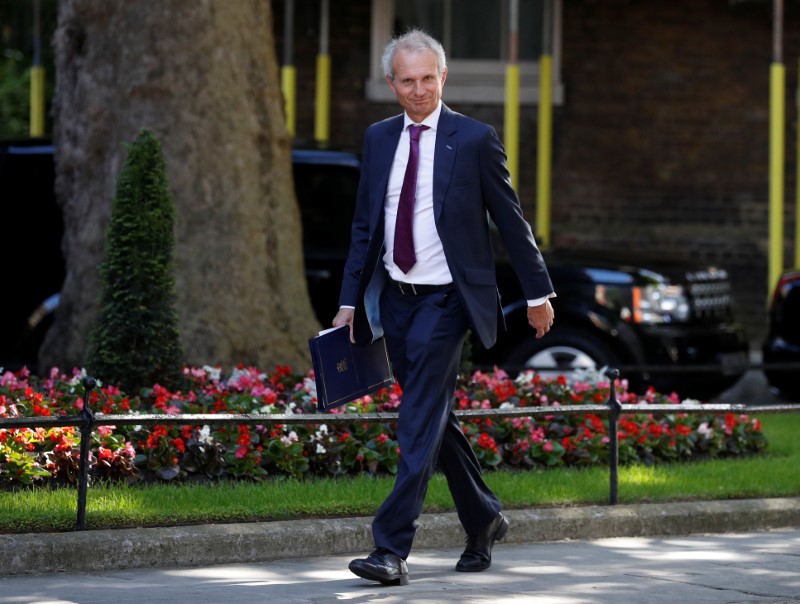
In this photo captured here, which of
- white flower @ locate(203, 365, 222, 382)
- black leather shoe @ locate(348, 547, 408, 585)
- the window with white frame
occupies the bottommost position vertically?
black leather shoe @ locate(348, 547, 408, 585)

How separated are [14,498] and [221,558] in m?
0.91

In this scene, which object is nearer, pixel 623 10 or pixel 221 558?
pixel 221 558

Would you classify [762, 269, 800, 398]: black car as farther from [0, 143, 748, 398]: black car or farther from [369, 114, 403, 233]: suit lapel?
[369, 114, 403, 233]: suit lapel

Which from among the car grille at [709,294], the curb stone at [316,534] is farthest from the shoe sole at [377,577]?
the car grille at [709,294]

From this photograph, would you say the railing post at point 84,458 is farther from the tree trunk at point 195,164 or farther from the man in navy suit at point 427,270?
the tree trunk at point 195,164

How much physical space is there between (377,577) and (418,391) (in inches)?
26.8

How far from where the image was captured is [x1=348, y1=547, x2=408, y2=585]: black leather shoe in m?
5.75

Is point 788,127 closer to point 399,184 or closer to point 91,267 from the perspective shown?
point 91,267

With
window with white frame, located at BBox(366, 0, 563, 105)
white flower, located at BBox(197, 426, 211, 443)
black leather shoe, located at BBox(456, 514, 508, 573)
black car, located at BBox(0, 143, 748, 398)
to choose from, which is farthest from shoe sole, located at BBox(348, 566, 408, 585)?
window with white frame, located at BBox(366, 0, 563, 105)

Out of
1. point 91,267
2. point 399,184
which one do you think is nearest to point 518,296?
point 91,267

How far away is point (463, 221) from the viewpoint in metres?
5.86

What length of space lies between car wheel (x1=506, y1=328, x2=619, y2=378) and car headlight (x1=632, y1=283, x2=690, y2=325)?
1.10 feet

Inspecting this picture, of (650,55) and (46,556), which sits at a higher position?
(650,55)

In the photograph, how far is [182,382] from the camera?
29.0ft
